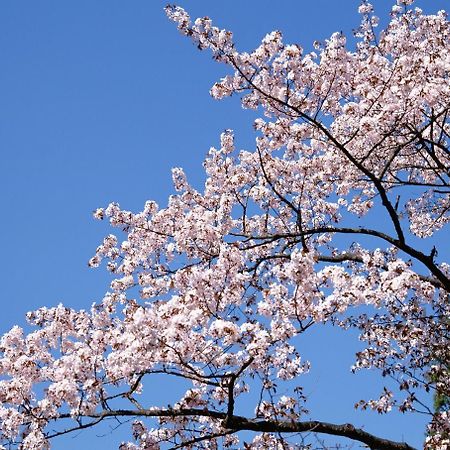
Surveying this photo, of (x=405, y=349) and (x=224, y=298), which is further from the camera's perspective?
(x=405, y=349)

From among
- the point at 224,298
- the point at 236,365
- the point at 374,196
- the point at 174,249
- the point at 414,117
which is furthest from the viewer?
the point at 374,196

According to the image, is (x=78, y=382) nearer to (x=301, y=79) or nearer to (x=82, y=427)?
(x=82, y=427)

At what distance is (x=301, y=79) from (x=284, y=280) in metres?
4.59

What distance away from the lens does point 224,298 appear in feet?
28.0

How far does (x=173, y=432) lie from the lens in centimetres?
982

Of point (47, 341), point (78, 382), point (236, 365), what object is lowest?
point (236, 365)

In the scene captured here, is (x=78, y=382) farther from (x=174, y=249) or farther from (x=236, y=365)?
(x=174, y=249)

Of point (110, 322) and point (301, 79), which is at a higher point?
point (301, 79)

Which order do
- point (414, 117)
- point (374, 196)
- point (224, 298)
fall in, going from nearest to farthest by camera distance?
point (224, 298) → point (414, 117) → point (374, 196)

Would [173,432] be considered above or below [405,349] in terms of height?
below

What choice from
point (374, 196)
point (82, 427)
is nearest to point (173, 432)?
point (82, 427)

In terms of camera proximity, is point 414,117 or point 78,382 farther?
point 414,117

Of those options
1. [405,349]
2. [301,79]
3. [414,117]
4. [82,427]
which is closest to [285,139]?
[301,79]

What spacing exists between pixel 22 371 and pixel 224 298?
3667 mm
